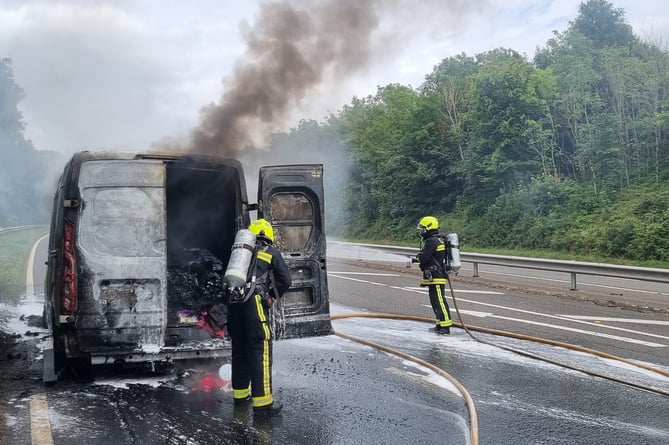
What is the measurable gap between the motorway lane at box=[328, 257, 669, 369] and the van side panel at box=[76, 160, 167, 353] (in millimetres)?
5213

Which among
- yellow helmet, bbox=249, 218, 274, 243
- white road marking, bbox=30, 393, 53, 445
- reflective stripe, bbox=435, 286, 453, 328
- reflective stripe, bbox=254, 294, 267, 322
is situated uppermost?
yellow helmet, bbox=249, 218, 274, 243

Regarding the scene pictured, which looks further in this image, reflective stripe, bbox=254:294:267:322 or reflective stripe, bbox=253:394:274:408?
reflective stripe, bbox=254:294:267:322

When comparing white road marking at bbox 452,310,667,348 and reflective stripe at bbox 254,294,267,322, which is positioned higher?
reflective stripe at bbox 254,294,267,322

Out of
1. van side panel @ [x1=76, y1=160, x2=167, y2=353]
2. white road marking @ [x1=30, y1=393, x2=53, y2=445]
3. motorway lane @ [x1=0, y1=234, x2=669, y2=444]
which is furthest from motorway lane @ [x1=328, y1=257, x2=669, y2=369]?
white road marking @ [x1=30, y1=393, x2=53, y2=445]

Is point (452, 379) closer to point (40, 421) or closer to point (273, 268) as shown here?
point (273, 268)

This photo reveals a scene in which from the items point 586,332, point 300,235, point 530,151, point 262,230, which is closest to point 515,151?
point 530,151

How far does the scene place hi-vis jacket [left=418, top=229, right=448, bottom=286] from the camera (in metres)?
8.54

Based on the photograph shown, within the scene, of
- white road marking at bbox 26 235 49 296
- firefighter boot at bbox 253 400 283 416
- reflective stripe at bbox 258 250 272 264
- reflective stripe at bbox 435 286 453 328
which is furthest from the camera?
white road marking at bbox 26 235 49 296

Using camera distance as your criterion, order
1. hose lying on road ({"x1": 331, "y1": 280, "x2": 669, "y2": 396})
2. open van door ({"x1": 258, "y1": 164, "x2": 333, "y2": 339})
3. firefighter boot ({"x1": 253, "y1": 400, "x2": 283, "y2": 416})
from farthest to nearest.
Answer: open van door ({"x1": 258, "y1": 164, "x2": 333, "y2": 339}), hose lying on road ({"x1": 331, "y1": 280, "x2": 669, "y2": 396}), firefighter boot ({"x1": 253, "y1": 400, "x2": 283, "y2": 416})

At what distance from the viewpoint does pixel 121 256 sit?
5.59m

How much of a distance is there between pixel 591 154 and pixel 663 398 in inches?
929

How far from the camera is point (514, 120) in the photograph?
92.4 feet

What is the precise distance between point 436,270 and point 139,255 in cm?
440

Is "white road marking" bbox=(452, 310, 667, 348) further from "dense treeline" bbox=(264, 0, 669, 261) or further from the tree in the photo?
the tree
